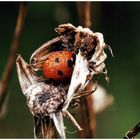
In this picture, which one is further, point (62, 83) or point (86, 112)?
point (86, 112)

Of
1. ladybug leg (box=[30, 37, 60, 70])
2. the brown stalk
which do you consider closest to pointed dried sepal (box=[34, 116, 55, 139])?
ladybug leg (box=[30, 37, 60, 70])

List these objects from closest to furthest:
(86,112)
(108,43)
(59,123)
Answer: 1. (59,123)
2. (86,112)
3. (108,43)

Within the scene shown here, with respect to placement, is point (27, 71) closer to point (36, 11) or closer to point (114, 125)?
point (114, 125)

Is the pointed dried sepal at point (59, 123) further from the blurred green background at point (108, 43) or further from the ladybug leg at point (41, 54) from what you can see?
the blurred green background at point (108, 43)

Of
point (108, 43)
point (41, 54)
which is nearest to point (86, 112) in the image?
point (41, 54)

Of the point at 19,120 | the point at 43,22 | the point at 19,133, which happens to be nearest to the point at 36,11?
the point at 43,22

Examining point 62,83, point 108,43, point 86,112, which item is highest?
point 62,83

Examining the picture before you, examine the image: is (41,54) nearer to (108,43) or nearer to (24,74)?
(24,74)

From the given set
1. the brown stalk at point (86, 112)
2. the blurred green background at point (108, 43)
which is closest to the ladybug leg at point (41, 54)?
the brown stalk at point (86, 112)
